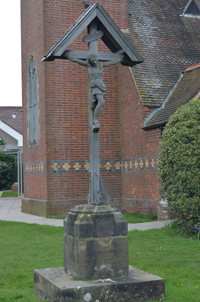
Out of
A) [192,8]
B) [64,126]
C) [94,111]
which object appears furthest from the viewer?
[192,8]

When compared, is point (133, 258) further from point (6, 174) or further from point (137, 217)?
point (6, 174)

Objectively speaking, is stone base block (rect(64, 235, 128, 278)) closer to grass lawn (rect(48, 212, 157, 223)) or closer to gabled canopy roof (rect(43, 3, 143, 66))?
gabled canopy roof (rect(43, 3, 143, 66))

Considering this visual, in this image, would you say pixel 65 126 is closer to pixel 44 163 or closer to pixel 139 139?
pixel 44 163

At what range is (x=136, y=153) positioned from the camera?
13.7 m

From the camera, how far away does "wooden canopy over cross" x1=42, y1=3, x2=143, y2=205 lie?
571cm

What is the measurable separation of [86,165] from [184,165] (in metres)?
5.77

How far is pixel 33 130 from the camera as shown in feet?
51.2

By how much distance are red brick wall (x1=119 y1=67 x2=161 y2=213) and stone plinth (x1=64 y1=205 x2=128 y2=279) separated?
23.5ft

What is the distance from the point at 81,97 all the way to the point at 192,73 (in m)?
3.87

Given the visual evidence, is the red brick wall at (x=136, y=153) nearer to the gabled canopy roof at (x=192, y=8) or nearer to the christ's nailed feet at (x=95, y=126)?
the gabled canopy roof at (x=192, y=8)

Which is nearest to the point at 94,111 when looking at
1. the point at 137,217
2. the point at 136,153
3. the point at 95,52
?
the point at 95,52

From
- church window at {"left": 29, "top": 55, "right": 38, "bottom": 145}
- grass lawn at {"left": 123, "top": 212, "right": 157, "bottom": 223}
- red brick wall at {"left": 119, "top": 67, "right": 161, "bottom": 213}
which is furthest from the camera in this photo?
church window at {"left": 29, "top": 55, "right": 38, "bottom": 145}

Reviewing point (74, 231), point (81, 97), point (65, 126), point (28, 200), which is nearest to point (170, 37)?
point (81, 97)

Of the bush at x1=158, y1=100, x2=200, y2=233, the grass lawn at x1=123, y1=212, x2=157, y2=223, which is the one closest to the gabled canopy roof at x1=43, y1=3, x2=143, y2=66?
the bush at x1=158, y1=100, x2=200, y2=233
